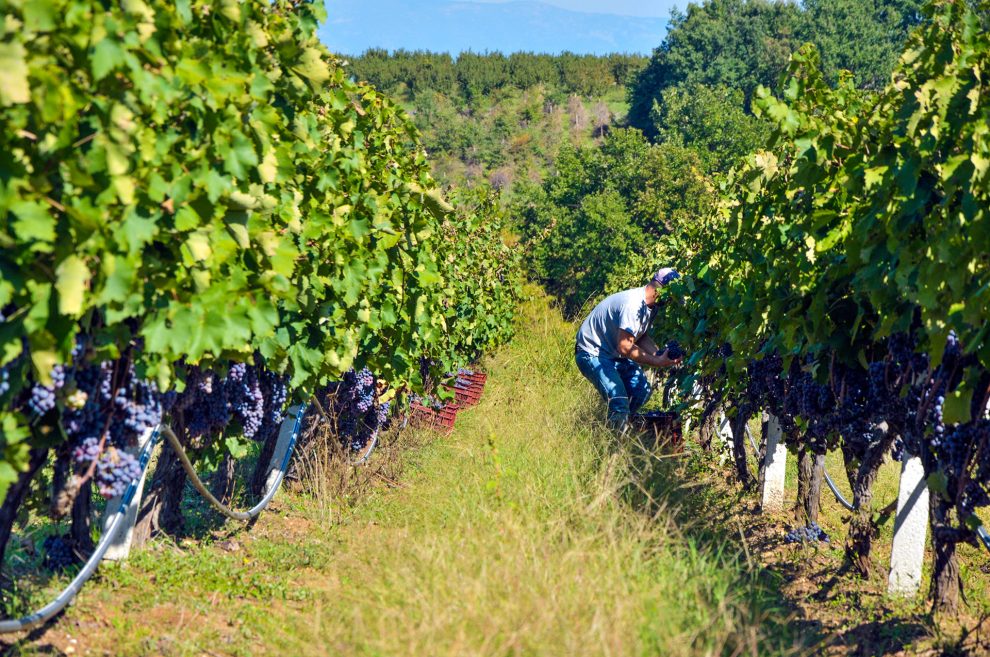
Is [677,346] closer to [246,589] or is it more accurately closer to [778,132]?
[778,132]

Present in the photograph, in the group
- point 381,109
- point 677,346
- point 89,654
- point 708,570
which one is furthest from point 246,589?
point 677,346

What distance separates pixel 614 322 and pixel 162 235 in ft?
18.5

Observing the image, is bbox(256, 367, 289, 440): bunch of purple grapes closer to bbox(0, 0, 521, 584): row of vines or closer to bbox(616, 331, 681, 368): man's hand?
bbox(0, 0, 521, 584): row of vines

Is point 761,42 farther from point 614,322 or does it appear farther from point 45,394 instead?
point 45,394

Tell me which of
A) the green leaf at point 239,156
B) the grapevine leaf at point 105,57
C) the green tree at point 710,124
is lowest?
the green leaf at point 239,156

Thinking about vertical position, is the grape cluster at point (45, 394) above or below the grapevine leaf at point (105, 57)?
below

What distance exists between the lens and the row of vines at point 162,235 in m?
2.88

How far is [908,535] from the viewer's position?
5.50 meters

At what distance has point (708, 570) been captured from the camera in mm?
4430

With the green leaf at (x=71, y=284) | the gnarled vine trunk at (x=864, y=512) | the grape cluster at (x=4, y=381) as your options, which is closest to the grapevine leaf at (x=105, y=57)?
the green leaf at (x=71, y=284)

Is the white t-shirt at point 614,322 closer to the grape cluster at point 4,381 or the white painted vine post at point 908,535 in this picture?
the white painted vine post at point 908,535

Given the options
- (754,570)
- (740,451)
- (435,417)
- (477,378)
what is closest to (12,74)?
(754,570)

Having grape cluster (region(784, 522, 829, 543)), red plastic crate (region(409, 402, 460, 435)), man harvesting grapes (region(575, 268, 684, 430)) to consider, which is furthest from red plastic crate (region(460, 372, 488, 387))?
grape cluster (region(784, 522, 829, 543))

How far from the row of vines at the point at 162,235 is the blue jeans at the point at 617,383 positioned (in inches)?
126
